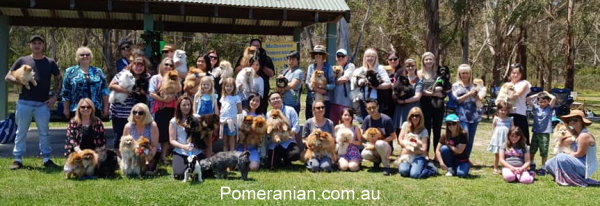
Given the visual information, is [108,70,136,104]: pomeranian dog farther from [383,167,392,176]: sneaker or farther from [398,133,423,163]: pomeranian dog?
[398,133,423,163]: pomeranian dog

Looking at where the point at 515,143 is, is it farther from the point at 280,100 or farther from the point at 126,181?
the point at 126,181

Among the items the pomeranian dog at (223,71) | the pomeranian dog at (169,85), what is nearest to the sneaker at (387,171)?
the pomeranian dog at (223,71)

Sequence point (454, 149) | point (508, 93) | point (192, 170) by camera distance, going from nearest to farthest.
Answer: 1. point (192, 170)
2. point (454, 149)
3. point (508, 93)

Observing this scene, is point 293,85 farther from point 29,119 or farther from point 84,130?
point 29,119

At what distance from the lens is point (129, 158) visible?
21.3 ft

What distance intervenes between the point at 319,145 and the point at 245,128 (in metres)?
1.07

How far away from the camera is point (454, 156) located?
7.30 meters

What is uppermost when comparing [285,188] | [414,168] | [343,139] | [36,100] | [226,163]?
[36,100]

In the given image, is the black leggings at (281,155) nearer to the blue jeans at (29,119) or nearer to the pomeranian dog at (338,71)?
the pomeranian dog at (338,71)

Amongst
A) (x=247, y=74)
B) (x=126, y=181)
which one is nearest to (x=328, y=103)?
(x=247, y=74)

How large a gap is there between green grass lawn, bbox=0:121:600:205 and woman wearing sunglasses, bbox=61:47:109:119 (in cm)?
96

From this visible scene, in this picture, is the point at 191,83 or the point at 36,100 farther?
the point at 191,83

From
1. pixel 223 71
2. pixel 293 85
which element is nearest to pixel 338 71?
pixel 293 85

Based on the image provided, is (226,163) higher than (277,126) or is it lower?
lower
